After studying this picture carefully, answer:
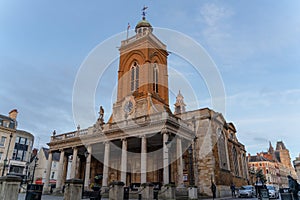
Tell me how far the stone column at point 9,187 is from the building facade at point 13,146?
31586 mm

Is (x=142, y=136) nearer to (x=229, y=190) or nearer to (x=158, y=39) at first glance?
(x=229, y=190)

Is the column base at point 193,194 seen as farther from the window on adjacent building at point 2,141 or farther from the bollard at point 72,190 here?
the window on adjacent building at point 2,141

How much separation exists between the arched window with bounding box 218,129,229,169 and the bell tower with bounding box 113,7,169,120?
797 centimetres

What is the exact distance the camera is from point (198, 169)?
24.8m

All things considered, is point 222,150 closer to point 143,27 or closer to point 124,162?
point 124,162

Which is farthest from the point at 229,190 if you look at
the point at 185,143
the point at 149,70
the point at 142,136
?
the point at 149,70

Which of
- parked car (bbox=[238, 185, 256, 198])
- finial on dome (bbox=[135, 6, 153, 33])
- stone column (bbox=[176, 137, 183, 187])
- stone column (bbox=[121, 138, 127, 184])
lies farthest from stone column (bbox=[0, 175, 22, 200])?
finial on dome (bbox=[135, 6, 153, 33])

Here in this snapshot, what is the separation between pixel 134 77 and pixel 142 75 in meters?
1.68

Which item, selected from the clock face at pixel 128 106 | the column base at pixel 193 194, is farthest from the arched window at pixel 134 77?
the column base at pixel 193 194

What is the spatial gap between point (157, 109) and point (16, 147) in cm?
2872

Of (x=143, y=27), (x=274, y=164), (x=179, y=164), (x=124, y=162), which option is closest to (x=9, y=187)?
(x=124, y=162)

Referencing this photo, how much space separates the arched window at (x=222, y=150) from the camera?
27.5 metres

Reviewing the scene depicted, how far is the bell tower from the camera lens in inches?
1112

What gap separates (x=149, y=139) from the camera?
23.7 meters
